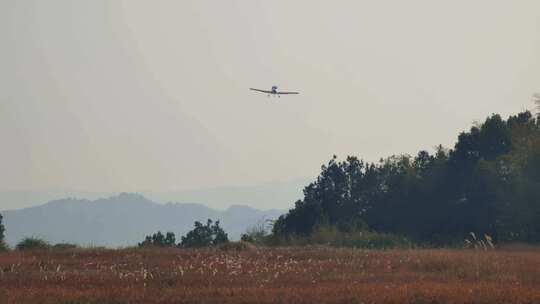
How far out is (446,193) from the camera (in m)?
49.2

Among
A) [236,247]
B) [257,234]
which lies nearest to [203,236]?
[257,234]

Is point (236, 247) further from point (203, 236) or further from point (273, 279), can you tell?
point (273, 279)

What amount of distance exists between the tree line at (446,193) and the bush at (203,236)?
4.28 m

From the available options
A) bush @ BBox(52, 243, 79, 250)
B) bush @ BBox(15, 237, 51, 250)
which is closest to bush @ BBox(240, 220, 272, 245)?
bush @ BBox(52, 243, 79, 250)

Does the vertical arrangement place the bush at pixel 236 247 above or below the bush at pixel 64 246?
below

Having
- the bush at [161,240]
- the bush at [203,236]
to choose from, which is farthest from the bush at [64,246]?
the bush at [203,236]

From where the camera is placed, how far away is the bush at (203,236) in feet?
158

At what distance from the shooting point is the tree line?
43156 millimetres

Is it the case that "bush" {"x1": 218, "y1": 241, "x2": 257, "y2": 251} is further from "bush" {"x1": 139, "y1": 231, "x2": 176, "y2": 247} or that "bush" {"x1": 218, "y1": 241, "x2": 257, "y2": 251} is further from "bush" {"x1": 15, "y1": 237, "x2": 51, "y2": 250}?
"bush" {"x1": 139, "y1": 231, "x2": 176, "y2": 247}

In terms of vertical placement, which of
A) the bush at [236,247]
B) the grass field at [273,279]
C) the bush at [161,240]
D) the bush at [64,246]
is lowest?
the grass field at [273,279]

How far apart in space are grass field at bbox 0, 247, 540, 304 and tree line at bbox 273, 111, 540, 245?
1863 cm

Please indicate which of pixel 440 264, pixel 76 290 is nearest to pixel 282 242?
pixel 440 264

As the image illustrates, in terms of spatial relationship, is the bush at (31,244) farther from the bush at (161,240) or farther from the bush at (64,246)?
the bush at (161,240)

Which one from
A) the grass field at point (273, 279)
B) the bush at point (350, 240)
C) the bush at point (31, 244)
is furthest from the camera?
the bush at point (350, 240)
